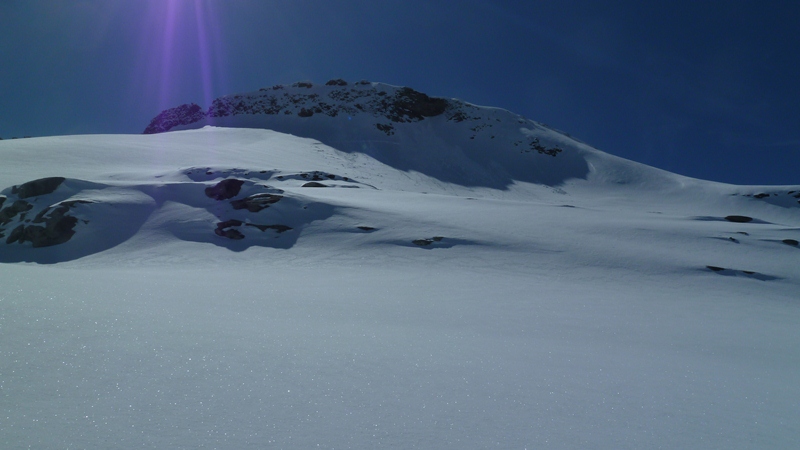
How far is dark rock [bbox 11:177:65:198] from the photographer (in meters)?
15.9

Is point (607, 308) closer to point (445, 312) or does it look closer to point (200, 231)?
point (445, 312)

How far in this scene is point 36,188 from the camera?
635 inches

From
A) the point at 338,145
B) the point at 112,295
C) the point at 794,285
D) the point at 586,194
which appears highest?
the point at 338,145

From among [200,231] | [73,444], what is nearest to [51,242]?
[200,231]

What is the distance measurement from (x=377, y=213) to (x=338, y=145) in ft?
148

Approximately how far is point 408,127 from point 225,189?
58.6 m

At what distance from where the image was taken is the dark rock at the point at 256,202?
1691 cm

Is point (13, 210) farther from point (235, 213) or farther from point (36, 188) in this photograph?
point (235, 213)

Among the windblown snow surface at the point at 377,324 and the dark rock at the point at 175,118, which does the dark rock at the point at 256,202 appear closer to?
the windblown snow surface at the point at 377,324

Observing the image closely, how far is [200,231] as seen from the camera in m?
15.0

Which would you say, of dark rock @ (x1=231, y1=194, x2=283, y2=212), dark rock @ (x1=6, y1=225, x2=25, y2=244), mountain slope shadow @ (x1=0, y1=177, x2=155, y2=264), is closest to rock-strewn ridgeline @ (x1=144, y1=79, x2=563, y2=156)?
dark rock @ (x1=231, y1=194, x2=283, y2=212)

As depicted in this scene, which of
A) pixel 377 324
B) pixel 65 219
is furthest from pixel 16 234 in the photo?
pixel 377 324

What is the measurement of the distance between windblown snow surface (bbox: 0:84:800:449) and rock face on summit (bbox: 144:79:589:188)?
40.3 m

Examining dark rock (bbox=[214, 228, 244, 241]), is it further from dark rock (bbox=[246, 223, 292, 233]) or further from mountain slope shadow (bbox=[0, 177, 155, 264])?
mountain slope shadow (bbox=[0, 177, 155, 264])
